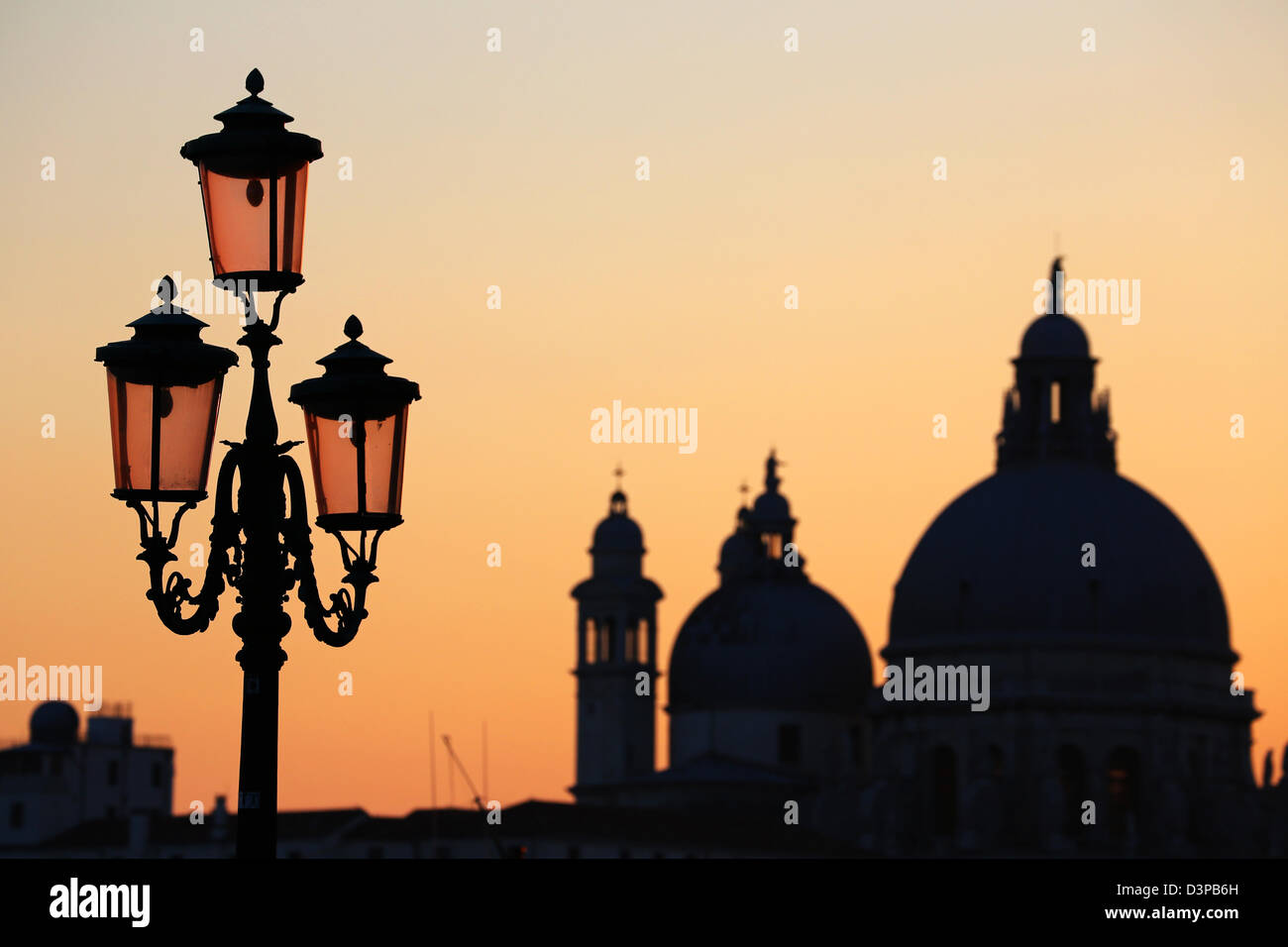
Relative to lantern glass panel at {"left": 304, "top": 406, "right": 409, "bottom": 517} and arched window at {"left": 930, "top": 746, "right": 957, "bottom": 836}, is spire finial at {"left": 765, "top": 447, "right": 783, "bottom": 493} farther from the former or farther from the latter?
lantern glass panel at {"left": 304, "top": 406, "right": 409, "bottom": 517}

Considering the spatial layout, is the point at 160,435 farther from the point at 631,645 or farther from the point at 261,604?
the point at 631,645

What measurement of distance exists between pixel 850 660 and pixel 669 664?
24.3ft

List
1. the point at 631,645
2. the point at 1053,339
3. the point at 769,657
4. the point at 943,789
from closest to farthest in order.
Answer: the point at 943,789 → the point at 1053,339 → the point at 769,657 → the point at 631,645

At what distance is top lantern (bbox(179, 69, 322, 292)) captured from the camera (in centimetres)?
1978

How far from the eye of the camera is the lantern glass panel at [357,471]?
20.2 m

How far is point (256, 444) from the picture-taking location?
1959cm

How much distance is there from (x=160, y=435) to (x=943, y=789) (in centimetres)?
11053

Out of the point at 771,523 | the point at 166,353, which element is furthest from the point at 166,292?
the point at 771,523

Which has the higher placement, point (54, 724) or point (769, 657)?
point (769, 657)

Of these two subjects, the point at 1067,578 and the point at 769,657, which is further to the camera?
the point at 769,657

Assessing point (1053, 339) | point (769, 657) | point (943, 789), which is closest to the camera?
point (943, 789)

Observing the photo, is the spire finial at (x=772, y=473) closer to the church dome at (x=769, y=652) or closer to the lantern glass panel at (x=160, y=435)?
the church dome at (x=769, y=652)

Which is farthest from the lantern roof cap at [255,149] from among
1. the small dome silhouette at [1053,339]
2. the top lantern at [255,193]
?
the small dome silhouette at [1053,339]
